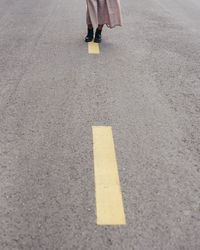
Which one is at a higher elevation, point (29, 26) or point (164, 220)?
point (29, 26)

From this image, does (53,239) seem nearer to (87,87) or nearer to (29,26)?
(87,87)

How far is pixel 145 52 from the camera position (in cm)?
484

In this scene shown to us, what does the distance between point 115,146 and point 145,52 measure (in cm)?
272

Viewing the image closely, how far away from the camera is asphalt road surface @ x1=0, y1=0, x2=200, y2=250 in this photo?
74.0 inches

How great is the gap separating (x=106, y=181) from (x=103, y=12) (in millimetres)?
3652

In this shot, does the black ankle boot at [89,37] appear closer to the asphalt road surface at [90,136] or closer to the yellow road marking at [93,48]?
the yellow road marking at [93,48]

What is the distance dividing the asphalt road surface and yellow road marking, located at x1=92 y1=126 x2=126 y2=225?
5cm

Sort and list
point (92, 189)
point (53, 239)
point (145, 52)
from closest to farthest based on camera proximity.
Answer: point (53, 239) < point (92, 189) < point (145, 52)

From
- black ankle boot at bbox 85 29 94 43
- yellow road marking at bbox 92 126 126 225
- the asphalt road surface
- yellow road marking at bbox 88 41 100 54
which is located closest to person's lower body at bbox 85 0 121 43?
black ankle boot at bbox 85 29 94 43

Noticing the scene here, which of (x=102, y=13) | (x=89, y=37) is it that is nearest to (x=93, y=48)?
(x=89, y=37)

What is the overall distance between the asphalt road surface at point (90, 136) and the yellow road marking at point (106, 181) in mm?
49

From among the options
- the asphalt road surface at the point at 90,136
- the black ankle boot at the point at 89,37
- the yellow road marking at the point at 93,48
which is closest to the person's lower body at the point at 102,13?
the black ankle boot at the point at 89,37

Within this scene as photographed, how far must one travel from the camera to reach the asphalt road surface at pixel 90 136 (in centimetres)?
188

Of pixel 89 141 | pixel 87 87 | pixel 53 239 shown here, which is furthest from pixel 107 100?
pixel 53 239
